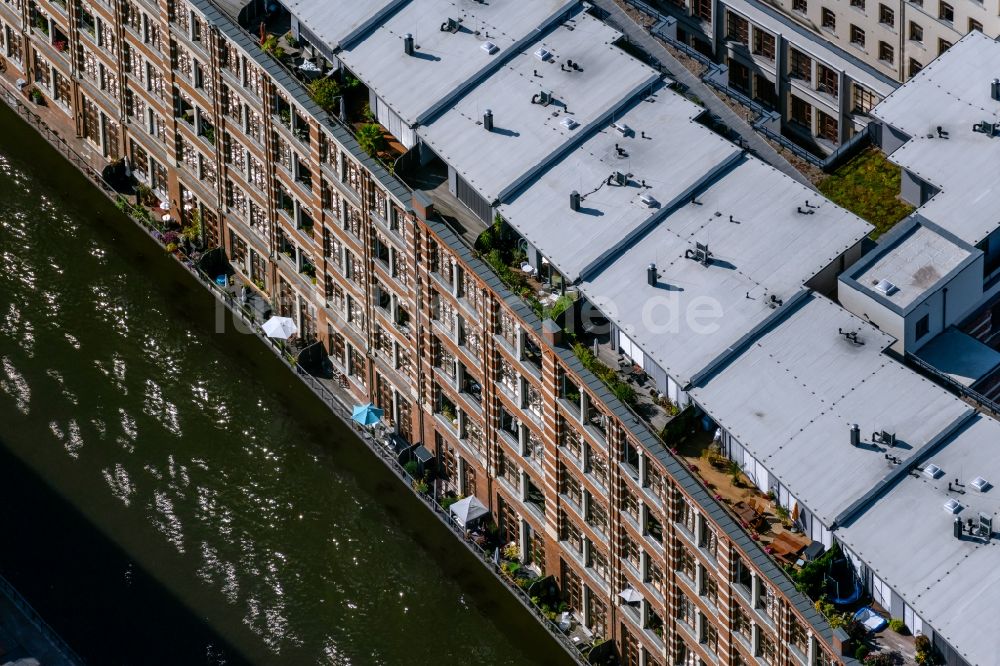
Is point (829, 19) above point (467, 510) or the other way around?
above

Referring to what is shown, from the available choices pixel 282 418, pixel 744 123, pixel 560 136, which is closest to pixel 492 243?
pixel 560 136

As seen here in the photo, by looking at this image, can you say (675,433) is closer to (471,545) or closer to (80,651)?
(471,545)

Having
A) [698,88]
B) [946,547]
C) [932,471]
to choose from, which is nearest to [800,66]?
[698,88]

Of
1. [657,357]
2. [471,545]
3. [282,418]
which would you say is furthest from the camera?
[282,418]

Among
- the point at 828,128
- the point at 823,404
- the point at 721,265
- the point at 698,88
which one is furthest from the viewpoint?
the point at 828,128

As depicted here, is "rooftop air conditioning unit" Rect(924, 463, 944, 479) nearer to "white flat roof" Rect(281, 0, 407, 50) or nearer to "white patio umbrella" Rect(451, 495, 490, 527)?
"white patio umbrella" Rect(451, 495, 490, 527)

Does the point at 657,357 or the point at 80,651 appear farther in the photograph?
the point at 80,651

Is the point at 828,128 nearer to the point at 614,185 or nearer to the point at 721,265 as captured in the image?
the point at 614,185
